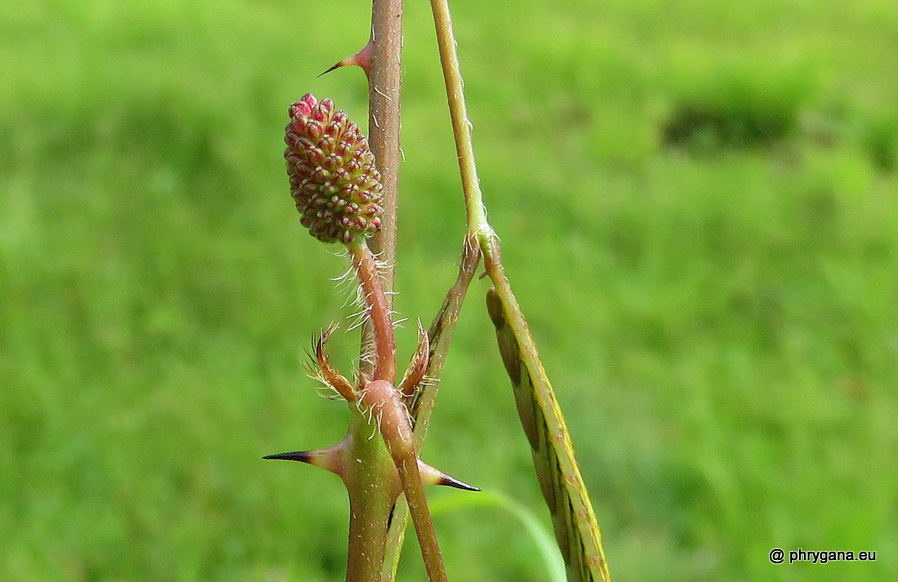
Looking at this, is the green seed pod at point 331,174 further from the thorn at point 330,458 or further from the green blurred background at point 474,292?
the green blurred background at point 474,292

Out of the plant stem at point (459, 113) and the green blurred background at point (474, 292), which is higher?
the plant stem at point (459, 113)

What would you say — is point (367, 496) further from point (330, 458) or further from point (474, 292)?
point (474, 292)

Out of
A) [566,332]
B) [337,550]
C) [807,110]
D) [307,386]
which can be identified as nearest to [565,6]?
[807,110]

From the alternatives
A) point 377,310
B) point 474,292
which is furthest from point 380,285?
point 474,292

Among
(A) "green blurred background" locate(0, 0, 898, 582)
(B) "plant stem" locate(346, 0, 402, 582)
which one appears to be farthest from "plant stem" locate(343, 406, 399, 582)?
(A) "green blurred background" locate(0, 0, 898, 582)

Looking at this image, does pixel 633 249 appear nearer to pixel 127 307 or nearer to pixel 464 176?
pixel 127 307

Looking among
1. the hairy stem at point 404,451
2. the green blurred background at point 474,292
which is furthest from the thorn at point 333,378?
the green blurred background at point 474,292
